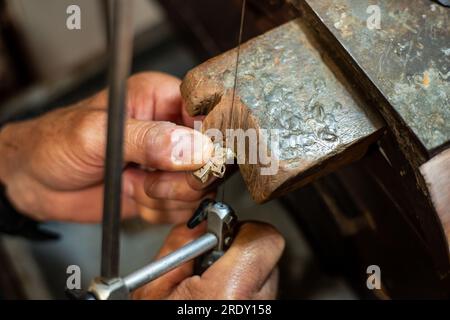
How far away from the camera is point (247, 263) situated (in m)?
0.90

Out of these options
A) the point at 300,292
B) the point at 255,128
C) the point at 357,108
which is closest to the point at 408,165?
the point at 357,108

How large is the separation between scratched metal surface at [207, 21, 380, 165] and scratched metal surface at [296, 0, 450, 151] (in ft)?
0.17

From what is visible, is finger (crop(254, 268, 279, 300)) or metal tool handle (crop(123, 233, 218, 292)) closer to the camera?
metal tool handle (crop(123, 233, 218, 292))

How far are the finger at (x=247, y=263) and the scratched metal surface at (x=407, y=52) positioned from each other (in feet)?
1.05

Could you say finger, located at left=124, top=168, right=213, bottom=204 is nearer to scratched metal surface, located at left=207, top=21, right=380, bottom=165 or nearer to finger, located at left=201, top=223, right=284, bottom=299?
finger, located at left=201, top=223, right=284, bottom=299

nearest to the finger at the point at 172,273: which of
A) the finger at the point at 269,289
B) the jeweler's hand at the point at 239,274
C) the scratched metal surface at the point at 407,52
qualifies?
the jeweler's hand at the point at 239,274

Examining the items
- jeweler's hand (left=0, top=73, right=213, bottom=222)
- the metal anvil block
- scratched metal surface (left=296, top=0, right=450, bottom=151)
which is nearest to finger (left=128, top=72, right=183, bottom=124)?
jeweler's hand (left=0, top=73, right=213, bottom=222)

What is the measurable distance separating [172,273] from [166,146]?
27 cm

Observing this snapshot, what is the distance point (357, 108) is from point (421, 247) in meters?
0.27

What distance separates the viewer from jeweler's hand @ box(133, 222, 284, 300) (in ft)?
2.92

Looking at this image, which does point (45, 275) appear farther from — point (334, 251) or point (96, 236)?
point (334, 251)
